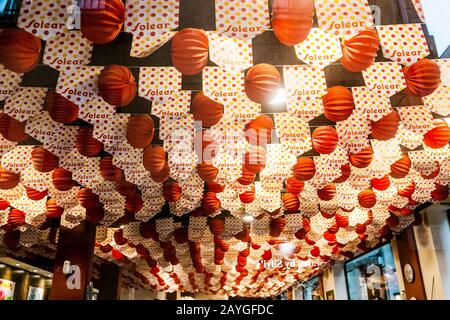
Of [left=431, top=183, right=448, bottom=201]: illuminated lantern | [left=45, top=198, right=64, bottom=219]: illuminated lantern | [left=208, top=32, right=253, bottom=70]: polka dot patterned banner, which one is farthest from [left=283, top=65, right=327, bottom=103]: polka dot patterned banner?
[left=45, top=198, right=64, bottom=219]: illuminated lantern

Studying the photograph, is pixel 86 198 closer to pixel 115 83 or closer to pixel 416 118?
pixel 115 83

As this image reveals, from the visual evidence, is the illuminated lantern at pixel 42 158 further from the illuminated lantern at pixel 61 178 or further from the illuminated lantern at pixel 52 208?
the illuminated lantern at pixel 52 208

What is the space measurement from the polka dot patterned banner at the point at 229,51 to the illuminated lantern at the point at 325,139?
1.62m

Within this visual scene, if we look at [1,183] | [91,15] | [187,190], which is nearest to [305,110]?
[91,15]

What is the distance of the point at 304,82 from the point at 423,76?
3.15 ft

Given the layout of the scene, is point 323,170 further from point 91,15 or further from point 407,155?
point 91,15

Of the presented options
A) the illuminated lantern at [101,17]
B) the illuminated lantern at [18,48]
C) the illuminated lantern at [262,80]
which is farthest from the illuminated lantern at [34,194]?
the illuminated lantern at [262,80]

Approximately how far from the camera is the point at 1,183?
198 inches

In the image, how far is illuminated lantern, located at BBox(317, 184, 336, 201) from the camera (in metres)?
5.73

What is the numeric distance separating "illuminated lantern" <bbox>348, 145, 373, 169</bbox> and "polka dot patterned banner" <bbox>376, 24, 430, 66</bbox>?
6.02 ft

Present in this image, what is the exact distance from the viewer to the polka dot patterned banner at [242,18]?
8.25ft

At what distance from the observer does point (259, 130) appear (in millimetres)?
4031

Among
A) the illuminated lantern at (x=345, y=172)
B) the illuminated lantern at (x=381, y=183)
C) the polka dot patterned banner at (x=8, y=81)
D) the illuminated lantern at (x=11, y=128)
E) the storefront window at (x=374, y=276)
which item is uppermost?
the polka dot patterned banner at (x=8, y=81)

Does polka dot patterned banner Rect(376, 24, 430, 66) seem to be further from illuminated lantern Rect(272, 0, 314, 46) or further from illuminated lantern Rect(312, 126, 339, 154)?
illuminated lantern Rect(312, 126, 339, 154)
